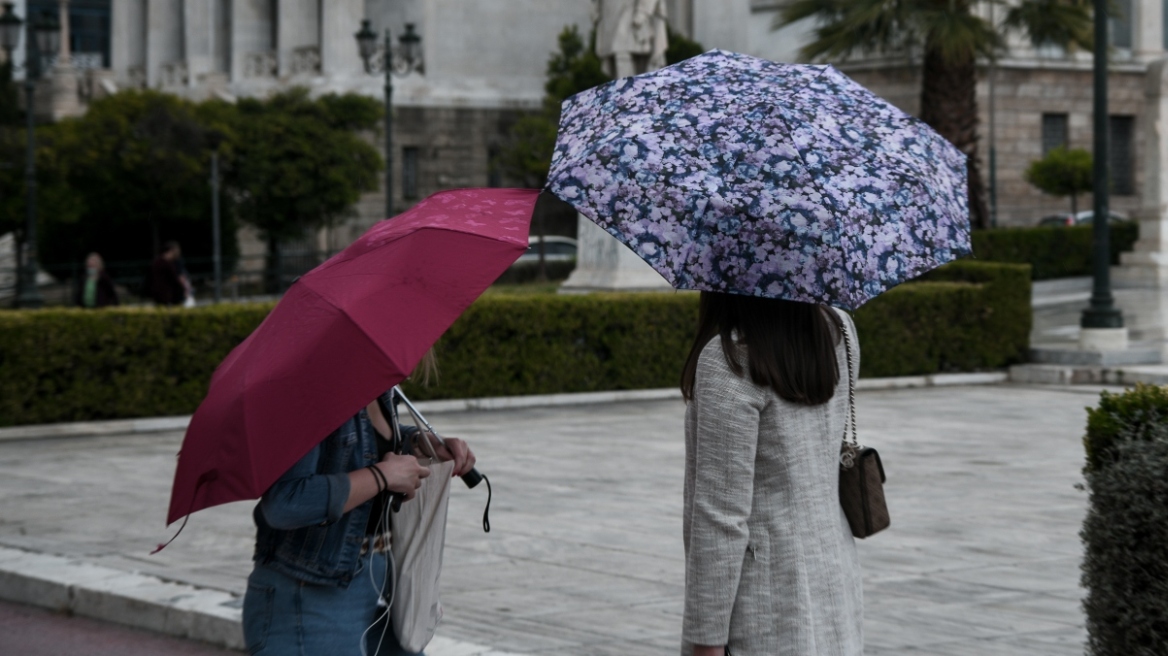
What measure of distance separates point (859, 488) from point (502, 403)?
1232 centimetres

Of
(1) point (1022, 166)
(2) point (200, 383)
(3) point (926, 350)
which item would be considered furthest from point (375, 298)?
(1) point (1022, 166)

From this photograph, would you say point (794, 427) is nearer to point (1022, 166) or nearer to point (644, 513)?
point (644, 513)

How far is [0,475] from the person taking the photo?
38.0 ft

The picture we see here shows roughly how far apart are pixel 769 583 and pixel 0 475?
946cm

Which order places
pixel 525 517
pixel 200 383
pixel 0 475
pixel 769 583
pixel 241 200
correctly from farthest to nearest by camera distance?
pixel 241 200
pixel 200 383
pixel 0 475
pixel 525 517
pixel 769 583

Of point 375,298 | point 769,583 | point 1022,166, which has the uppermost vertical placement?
point 1022,166

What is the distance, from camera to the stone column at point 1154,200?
2770 cm

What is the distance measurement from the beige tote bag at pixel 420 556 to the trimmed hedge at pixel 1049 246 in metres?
25.5

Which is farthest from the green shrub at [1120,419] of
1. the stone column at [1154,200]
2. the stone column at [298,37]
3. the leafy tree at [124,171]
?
the stone column at [298,37]

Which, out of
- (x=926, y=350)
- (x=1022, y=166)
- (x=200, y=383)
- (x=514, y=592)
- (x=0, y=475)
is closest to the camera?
(x=514, y=592)

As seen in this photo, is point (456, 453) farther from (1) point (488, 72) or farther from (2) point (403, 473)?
(1) point (488, 72)

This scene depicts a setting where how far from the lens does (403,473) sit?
3744 millimetres

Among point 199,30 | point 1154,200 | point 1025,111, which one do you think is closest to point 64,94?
point 199,30

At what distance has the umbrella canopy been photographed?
340 cm
